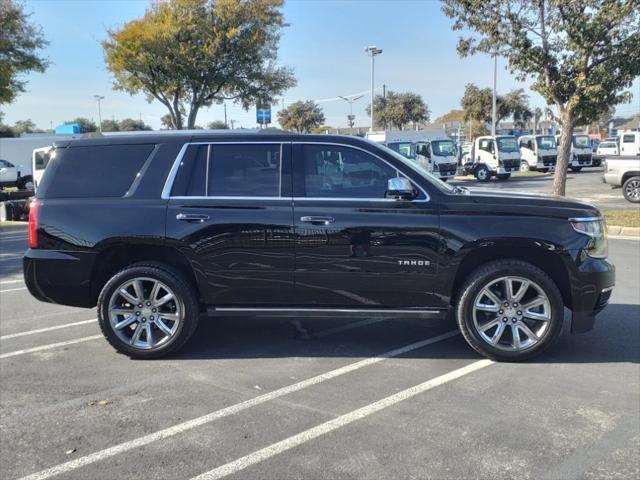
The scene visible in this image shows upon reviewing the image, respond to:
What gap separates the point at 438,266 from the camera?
4758 millimetres

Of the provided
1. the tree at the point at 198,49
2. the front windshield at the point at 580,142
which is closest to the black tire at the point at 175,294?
the tree at the point at 198,49

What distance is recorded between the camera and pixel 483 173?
29984 mm

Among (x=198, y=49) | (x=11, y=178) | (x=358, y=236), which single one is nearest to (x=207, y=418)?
(x=358, y=236)

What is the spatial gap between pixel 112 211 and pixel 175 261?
0.67m

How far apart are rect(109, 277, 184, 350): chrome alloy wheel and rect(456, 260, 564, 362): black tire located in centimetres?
238

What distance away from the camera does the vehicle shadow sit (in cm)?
507

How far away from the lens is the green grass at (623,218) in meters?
12.8

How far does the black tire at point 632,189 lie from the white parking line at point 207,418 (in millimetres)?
15397

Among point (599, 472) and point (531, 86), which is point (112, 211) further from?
point (531, 86)

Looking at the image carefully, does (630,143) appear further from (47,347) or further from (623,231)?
(47,347)

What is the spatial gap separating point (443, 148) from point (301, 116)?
4336cm

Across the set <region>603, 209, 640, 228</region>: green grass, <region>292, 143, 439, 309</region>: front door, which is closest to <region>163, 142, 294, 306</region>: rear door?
<region>292, 143, 439, 309</region>: front door

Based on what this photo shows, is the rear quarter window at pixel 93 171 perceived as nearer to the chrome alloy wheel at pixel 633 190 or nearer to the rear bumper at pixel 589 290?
the rear bumper at pixel 589 290

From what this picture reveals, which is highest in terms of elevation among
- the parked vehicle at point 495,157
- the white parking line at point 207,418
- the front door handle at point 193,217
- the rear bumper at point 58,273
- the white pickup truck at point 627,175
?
the parked vehicle at point 495,157
